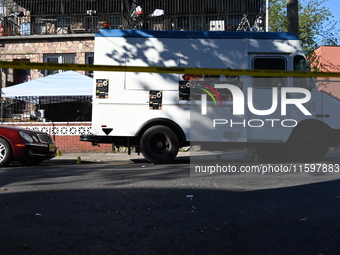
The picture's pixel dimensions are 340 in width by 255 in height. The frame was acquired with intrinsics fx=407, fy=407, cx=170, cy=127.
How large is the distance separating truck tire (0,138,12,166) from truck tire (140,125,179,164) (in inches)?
120

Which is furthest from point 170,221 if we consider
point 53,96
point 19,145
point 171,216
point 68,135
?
point 53,96

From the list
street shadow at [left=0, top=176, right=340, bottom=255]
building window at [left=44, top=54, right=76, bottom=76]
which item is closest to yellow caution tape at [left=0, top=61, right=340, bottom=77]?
street shadow at [left=0, top=176, right=340, bottom=255]

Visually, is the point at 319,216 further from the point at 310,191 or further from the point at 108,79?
the point at 108,79

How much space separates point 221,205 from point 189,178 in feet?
7.32

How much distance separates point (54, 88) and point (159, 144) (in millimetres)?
7550

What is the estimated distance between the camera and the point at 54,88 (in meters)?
15.9

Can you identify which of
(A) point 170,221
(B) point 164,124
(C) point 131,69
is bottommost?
(A) point 170,221

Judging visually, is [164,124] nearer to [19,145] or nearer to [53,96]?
[19,145]

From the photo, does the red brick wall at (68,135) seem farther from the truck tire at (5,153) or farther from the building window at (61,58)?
the building window at (61,58)

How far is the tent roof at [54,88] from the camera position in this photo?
15.6 meters

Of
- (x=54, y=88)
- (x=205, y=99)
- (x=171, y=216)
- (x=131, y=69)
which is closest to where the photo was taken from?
(x=171, y=216)

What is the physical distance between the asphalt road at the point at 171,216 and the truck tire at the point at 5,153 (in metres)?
2.74

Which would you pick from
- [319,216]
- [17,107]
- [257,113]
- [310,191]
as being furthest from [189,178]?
[17,107]

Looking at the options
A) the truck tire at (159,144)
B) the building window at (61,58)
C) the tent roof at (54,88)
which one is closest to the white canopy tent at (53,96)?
the tent roof at (54,88)
